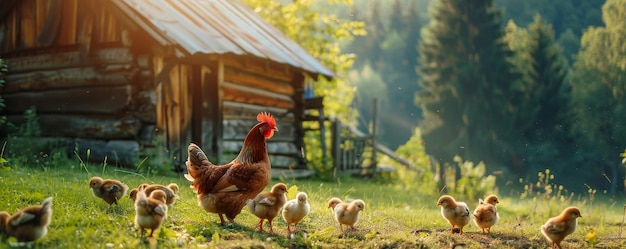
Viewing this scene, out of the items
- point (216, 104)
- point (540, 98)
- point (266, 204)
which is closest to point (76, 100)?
point (216, 104)

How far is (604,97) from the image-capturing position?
31125 millimetres

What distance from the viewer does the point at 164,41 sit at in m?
10.6

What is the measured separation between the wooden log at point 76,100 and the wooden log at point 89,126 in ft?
0.46

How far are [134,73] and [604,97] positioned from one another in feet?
88.0

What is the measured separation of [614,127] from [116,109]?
24.8m

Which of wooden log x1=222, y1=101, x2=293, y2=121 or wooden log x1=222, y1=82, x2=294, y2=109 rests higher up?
wooden log x1=222, y1=82, x2=294, y2=109

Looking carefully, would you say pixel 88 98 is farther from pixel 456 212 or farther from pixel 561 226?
pixel 561 226

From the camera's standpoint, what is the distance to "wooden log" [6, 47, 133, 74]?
1155 centimetres

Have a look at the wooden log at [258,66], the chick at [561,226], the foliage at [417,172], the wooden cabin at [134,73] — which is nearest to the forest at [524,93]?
the foliage at [417,172]

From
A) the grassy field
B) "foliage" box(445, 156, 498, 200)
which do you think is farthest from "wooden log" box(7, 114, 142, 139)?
"foliage" box(445, 156, 498, 200)

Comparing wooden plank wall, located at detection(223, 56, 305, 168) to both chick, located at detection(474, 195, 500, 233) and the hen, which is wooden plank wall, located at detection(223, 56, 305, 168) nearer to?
the hen

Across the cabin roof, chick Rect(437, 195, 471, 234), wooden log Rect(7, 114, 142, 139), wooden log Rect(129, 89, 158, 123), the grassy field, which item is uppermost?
the cabin roof

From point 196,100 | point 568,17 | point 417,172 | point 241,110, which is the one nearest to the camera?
point 196,100

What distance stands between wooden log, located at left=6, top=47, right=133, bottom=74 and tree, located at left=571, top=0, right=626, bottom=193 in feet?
75.7
